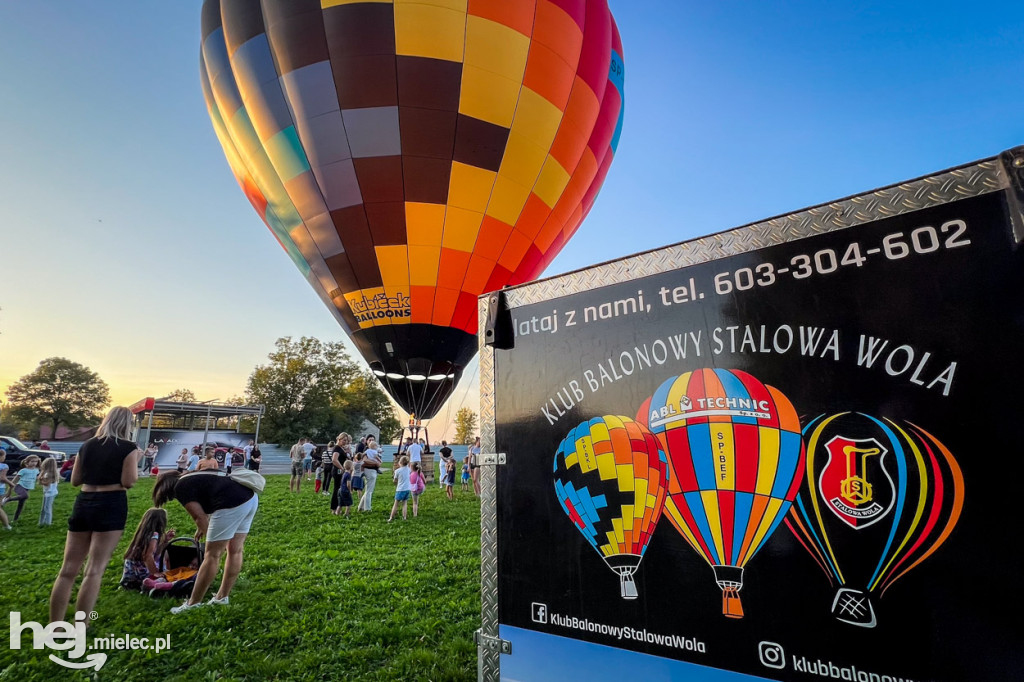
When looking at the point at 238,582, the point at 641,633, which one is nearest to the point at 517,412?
the point at 641,633

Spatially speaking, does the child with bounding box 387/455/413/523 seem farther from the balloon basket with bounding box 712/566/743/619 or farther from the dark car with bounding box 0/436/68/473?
the dark car with bounding box 0/436/68/473

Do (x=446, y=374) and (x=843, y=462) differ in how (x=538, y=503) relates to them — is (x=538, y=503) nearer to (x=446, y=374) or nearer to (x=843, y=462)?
(x=843, y=462)

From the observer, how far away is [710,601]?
1.89 m

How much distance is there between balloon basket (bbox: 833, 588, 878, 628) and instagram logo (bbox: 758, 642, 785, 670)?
9.2 inches

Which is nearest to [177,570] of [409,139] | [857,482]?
[857,482]

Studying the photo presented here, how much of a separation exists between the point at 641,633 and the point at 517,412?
43.6 inches

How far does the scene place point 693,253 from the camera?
217 cm

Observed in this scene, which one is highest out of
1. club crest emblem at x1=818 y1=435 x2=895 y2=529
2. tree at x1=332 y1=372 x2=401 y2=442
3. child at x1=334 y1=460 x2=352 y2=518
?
tree at x1=332 y1=372 x2=401 y2=442

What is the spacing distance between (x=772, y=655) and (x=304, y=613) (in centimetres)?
444

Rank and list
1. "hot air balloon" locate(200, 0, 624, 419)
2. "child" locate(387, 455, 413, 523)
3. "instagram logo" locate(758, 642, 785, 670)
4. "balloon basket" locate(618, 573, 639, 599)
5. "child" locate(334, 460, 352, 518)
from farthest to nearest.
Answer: "child" locate(334, 460, 352, 518) < "hot air balloon" locate(200, 0, 624, 419) < "child" locate(387, 455, 413, 523) < "balloon basket" locate(618, 573, 639, 599) < "instagram logo" locate(758, 642, 785, 670)

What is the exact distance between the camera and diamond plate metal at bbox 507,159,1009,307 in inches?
→ 65.5

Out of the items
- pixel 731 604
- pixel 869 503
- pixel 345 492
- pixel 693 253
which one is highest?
pixel 693 253

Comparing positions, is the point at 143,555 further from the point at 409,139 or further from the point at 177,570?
the point at 409,139

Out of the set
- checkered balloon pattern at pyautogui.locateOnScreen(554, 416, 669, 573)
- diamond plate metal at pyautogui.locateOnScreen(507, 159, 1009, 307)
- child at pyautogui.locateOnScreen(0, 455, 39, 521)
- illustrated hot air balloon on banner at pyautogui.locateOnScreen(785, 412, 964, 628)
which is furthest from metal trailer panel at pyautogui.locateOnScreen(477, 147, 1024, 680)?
child at pyautogui.locateOnScreen(0, 455, 39, 521)
